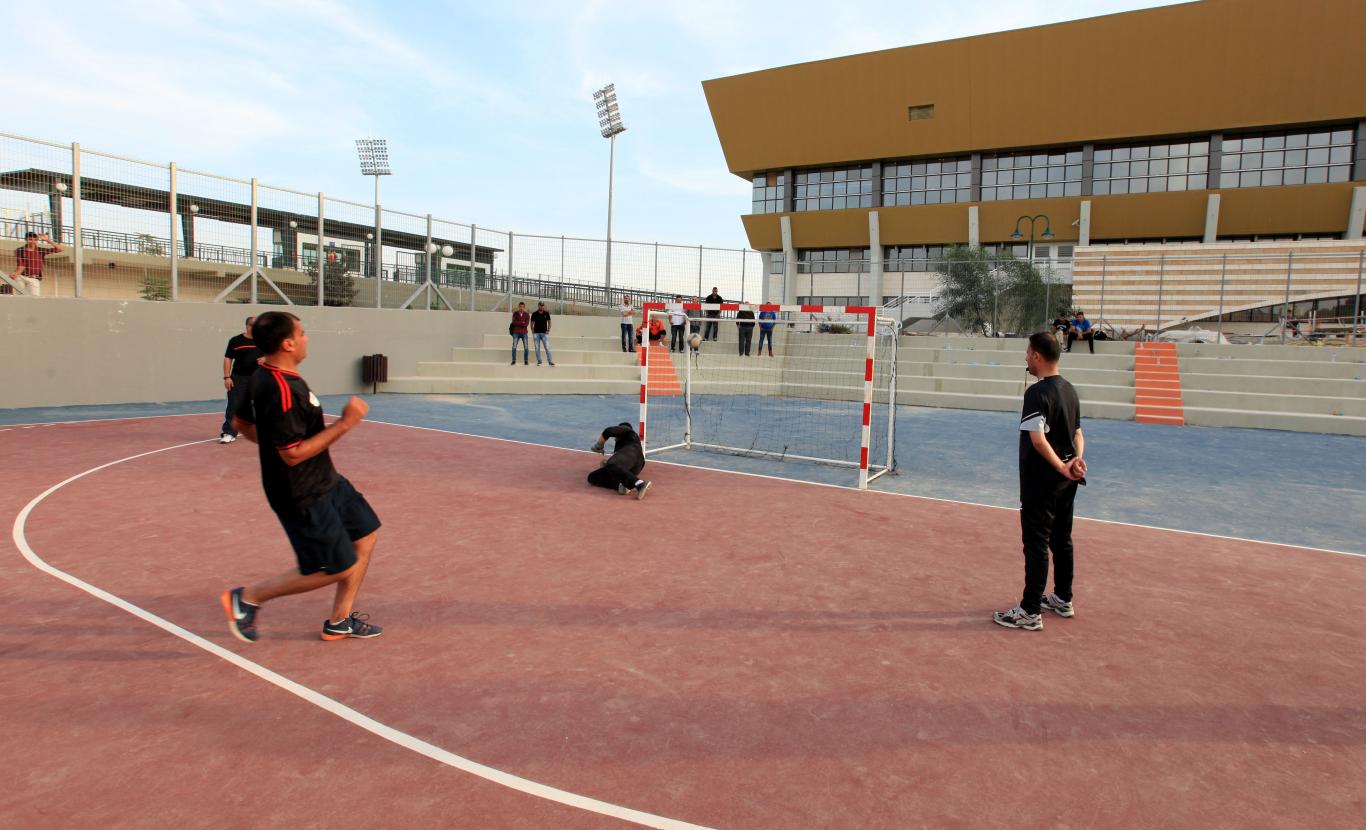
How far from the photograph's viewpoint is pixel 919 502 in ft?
29.2

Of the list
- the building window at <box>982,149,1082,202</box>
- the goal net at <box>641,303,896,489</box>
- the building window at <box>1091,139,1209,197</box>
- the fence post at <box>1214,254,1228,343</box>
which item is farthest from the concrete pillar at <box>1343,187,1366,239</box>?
the goal net at <box>641,303,896,489</box>

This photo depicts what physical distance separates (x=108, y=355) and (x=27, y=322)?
4.76 ft

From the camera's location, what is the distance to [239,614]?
4.49 meters

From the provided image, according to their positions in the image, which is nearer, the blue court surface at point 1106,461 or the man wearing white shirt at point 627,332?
the blue court surface at point 1106,461

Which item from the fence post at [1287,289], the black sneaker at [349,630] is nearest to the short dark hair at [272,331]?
the black sneaker at [349,630]

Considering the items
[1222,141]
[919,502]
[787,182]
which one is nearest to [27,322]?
[919,502]

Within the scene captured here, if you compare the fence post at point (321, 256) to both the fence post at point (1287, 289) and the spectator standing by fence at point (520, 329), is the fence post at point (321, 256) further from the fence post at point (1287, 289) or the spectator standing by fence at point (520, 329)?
the fence post at point (1287, 289)

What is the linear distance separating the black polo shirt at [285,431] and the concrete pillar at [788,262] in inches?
1580

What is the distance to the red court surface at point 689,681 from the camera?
10.4ft

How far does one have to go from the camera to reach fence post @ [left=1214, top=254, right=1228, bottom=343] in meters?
22.5

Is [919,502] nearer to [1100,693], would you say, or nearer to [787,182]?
[1100,693]

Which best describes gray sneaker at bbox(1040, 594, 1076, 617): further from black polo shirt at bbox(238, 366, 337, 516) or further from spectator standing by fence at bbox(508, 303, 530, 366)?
spectator standing by fence at bbox(508, 303, 530, 366)

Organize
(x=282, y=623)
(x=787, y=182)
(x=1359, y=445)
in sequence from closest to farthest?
(x=282, y=623)
(x=1359, y=445)
(x=787, y=182)

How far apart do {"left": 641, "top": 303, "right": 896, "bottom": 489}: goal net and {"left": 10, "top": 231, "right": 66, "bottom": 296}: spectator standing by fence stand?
464 inches
